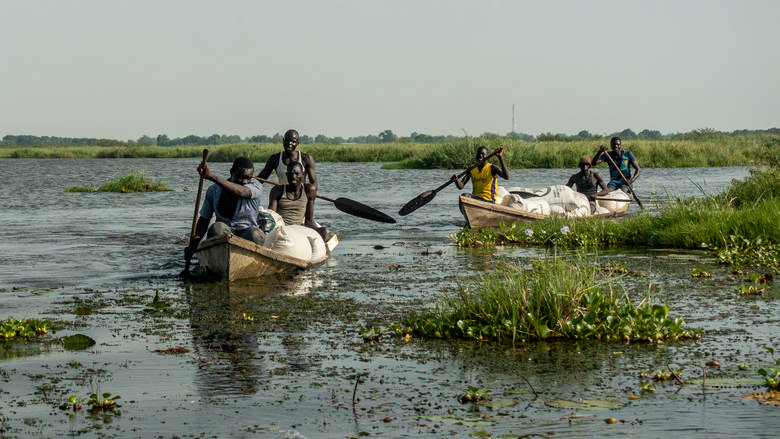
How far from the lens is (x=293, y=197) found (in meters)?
12.9

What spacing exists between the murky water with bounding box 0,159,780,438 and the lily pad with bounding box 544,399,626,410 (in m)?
0.03

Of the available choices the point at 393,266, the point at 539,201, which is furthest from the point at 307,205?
the point at 539,201

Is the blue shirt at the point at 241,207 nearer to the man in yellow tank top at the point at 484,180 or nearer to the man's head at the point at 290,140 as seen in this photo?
the man's head at the point at 290,140

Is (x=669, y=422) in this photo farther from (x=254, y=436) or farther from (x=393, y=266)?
(x=393, y=266)

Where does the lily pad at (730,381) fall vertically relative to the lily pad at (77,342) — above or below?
above

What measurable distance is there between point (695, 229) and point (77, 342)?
31.1ft

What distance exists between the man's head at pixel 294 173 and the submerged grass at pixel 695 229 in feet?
11.1

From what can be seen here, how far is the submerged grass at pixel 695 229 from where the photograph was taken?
40.7ft

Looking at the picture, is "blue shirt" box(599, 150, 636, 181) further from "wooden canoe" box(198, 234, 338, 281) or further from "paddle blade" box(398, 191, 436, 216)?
"wooden canoe" box(198, 234, 338, 281)

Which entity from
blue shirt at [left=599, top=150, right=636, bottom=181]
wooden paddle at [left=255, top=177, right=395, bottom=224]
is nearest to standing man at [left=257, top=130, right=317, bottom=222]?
wooden paddle at [left=255, top=177, right=395, bottom=224]

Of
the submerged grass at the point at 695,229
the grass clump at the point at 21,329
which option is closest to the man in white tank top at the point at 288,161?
the submerged grass at the point at 695,229

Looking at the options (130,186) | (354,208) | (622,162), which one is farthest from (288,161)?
(130,186)

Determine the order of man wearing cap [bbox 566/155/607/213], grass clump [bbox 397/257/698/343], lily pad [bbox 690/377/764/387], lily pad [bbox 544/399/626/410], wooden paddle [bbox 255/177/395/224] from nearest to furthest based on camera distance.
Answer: lily pad [bbox 544/399/626/410] < lily pad [bbox 690/377/764/387] < grass clump [bbox 397/257/698/343] < wooden paddle [bbox 255/177/395/224] < man wearing cap [bbox 566/155/607/213]

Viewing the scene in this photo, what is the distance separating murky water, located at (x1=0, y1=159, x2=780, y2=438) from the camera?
17.0 ft
